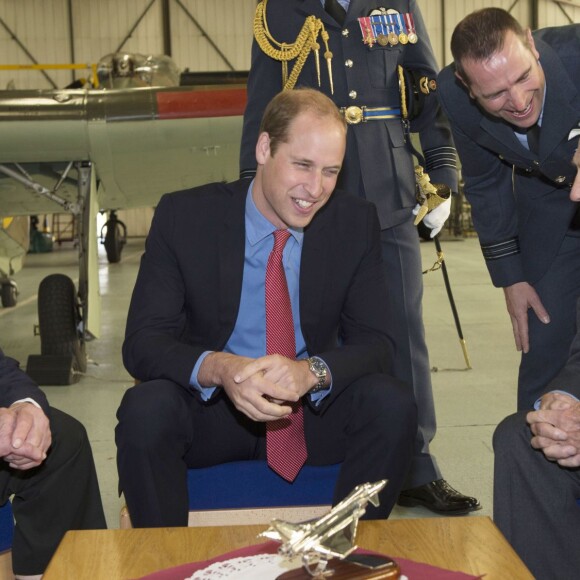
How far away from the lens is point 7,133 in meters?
5.09

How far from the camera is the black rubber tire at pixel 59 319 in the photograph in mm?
5098

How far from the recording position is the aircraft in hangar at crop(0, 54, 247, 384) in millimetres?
5105

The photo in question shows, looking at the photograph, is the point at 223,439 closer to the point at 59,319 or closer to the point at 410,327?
the point at 410,327

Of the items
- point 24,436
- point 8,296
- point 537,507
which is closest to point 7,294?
point 8,296

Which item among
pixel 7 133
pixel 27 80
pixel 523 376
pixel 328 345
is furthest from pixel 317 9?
pixel 27 80

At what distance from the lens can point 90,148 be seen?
5258mm

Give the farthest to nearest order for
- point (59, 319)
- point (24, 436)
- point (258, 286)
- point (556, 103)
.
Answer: point (59, 319) < point (258, 286) < point (556, 103) < point (24, 436)

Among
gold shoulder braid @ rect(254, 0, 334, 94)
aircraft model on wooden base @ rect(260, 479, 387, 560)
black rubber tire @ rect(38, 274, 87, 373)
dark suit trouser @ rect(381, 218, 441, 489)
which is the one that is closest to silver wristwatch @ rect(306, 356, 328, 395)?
dark suit trouser @ rect(381, 218, 441, 489)

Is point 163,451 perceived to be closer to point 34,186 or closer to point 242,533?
point 242,533

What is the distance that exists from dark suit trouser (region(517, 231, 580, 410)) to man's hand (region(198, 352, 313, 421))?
0.84 metres

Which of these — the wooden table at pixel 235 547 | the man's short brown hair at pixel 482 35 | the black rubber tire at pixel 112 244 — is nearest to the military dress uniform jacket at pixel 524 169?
the man's short brown hair at pixel 482 35

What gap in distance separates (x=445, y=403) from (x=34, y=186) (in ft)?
8.44

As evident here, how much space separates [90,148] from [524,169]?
322cm

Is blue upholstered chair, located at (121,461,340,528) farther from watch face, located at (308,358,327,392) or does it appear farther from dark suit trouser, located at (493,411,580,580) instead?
dark suit trouser, located at (493,411,580,580)
